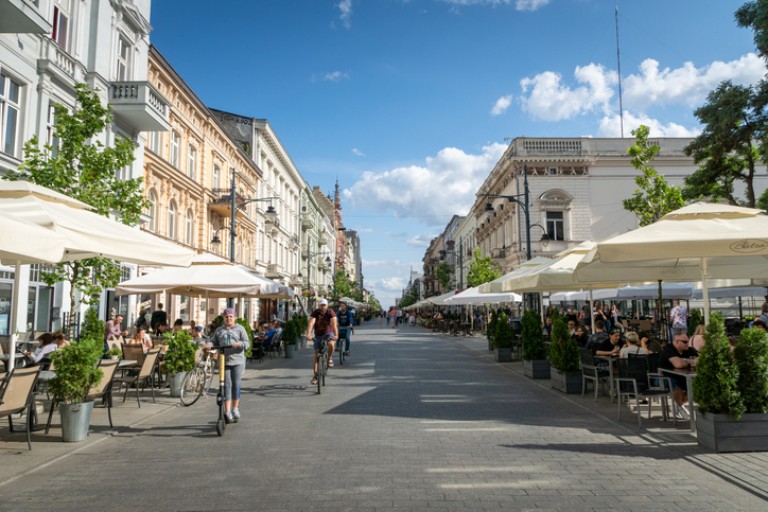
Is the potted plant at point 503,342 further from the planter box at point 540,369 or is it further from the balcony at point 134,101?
the balcony at point 134,101

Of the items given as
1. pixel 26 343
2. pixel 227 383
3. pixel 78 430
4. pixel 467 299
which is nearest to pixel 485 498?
pixel 227 383

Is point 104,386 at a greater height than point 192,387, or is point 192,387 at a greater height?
point 104,386

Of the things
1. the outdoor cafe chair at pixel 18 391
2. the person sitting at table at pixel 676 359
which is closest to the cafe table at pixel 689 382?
the person sitting at table at pixel 676 359

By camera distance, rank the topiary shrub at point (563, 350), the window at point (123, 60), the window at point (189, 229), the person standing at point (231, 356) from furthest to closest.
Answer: the window at point (189, 229) < the window at point (123, 60) < the topiary shrub at point (563, 350) < the person standing at point (231, 356)

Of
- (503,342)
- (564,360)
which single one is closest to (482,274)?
(503,342)

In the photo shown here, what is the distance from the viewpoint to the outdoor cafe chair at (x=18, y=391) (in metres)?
→ 6.17

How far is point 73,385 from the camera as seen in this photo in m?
6.83

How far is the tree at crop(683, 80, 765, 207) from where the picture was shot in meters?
18.8

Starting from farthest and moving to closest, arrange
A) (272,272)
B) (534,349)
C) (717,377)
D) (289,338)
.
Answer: (272,272), (289,338), (534,349), (717,377)

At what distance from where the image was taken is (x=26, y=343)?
510 inches

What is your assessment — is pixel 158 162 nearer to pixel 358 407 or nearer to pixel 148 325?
pixel 148 325

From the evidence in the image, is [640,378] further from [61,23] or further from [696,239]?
[61,23]

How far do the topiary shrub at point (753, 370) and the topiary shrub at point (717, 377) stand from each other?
0.10m

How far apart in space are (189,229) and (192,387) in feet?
72.1
